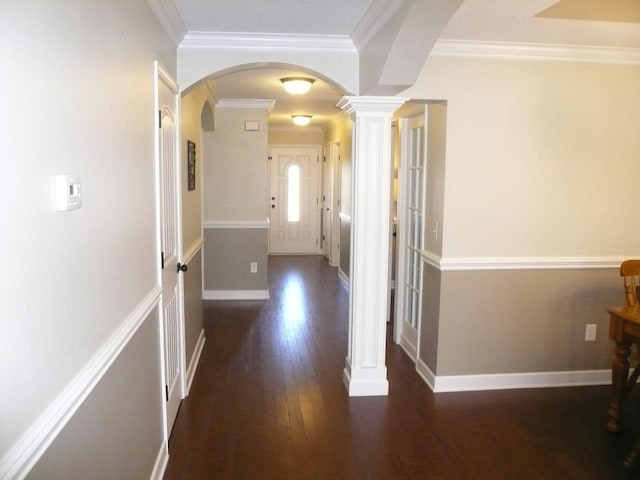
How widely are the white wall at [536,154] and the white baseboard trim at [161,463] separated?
206 centimetres

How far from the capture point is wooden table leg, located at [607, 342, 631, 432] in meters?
3.06

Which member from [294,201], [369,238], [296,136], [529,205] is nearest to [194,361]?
[369,238]

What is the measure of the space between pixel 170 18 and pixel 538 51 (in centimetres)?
228

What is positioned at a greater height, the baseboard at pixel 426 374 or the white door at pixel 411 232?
the white door at pixel 411 232

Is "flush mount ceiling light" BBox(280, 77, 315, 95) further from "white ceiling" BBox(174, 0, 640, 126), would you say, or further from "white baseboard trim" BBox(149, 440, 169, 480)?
"white baseboard trim" BBox(149, 440, 169, 480)

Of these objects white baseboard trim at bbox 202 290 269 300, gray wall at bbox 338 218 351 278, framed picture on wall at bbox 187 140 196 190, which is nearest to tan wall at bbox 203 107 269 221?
white baseboard trim at bbox 202 290 269 300

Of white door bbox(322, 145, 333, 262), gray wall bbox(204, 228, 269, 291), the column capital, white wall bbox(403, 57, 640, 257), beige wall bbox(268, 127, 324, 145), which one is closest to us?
the column capital

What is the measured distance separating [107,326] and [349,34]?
227 cm

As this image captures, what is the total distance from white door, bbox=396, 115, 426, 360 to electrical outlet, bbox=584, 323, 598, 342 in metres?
1.16

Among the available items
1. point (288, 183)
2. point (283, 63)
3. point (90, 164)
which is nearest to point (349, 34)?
point (283, 63)

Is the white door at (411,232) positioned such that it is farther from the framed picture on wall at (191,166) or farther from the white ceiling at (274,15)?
the framed picture on wall at (191,166)

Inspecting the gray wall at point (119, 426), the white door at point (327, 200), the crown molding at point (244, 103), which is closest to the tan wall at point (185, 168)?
the crown molding at point (244, 103)

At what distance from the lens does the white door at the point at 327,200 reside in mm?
8969

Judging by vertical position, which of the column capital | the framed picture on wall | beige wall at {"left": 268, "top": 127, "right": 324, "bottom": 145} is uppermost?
beige wall at {"left": 268, "top": 127, "right": 324, "bottom": 145}
